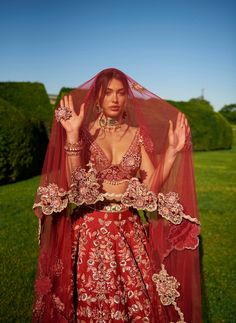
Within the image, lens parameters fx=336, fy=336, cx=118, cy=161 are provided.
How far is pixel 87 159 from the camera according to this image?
2.36 m

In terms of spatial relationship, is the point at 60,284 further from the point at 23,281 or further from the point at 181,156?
the point at 23,281

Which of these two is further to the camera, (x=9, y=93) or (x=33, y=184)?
(x=9, y=93)

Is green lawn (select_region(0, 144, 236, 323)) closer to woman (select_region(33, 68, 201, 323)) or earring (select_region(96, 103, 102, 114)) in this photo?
woman (select_region(33, 68, 201, 323))

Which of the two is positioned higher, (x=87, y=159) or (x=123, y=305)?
(x=87, y=159)

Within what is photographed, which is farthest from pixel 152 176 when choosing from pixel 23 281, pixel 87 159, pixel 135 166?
pixel 23 281

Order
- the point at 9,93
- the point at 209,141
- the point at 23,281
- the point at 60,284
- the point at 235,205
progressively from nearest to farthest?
the point at 60,284 → the point at 23,281 → the point at 235,205 → the point at 9,93 → the point at 209,141

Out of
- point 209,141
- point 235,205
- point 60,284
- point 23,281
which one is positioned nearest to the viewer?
point 60,284

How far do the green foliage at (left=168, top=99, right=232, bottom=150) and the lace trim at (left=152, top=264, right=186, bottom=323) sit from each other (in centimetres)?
1834

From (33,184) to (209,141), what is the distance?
14.8 m

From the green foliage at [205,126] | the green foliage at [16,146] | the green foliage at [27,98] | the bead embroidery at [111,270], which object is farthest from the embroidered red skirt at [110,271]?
the green foliage at [205,126]

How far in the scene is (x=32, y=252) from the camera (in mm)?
4551

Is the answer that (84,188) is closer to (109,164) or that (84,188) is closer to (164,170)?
(109,164)

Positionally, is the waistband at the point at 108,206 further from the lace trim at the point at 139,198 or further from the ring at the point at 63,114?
the ring at the point at 63,114

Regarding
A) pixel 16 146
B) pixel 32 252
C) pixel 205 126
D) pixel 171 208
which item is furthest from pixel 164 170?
pixel 205 126
